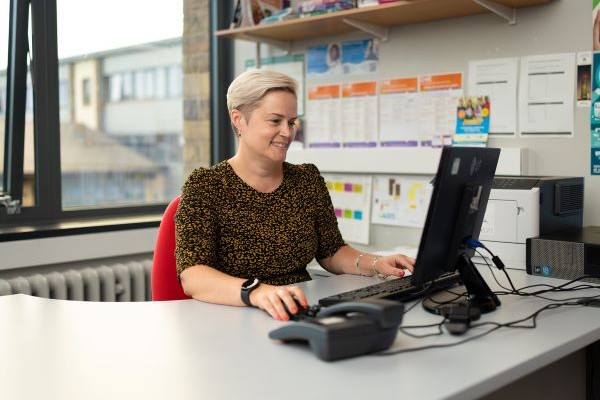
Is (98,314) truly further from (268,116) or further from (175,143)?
(175,143)

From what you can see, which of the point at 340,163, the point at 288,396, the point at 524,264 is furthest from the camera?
the point at 340,163

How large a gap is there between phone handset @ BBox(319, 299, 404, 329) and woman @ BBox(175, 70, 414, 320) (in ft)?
2.02

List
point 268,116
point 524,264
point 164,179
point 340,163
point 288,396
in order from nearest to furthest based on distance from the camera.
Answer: point 288,396, point 268,116, point 524,264, point 340,163, point 164,179

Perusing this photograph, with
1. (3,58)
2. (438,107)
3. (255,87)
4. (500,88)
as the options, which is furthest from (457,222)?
(3,58)

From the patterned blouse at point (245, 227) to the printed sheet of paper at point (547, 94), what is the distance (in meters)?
0.99

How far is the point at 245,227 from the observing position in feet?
6.59

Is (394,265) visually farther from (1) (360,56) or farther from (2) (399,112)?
(1) (360,56)

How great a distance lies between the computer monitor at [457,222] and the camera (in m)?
1.50

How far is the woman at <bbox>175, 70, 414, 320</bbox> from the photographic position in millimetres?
1934

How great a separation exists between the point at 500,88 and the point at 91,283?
1.81 meters

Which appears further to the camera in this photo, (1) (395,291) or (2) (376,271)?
(2) (376,271)

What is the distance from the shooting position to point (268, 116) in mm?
2037

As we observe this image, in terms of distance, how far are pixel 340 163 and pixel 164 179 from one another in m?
0.99

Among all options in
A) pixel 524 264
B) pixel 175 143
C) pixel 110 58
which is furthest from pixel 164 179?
pixel 524 264
